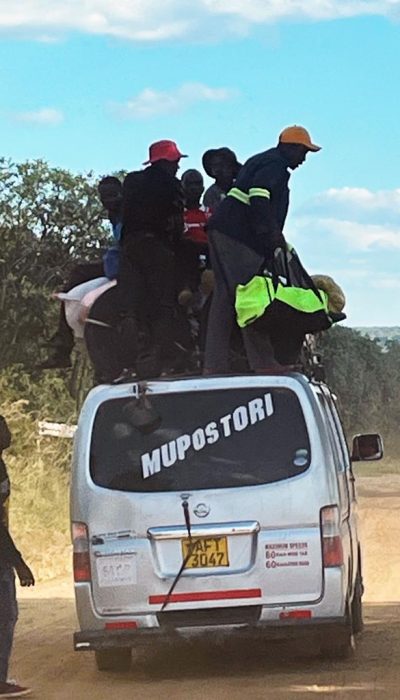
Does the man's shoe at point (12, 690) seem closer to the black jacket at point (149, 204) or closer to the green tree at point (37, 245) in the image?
the black jacket at point (149, 204)

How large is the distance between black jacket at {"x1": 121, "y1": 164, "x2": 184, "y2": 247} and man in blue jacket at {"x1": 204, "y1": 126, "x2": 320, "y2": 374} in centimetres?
41

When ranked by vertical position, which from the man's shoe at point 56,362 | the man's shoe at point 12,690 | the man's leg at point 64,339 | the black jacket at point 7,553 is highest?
the man's leg at point 64,339

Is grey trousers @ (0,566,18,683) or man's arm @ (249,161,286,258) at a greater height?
man's arm @ (249,161,286,258)

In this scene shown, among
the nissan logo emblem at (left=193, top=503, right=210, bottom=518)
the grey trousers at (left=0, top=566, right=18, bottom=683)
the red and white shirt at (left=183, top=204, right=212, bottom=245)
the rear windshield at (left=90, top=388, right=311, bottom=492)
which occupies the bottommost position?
the grey trousers at (left=0, top=566, right=18, bottom=683)

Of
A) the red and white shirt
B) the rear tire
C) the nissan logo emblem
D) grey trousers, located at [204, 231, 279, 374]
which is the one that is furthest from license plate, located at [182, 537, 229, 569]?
the red and white shirt

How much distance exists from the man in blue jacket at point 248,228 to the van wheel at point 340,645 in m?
2.03

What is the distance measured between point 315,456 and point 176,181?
287 cm

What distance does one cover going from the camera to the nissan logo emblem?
11.4 metres

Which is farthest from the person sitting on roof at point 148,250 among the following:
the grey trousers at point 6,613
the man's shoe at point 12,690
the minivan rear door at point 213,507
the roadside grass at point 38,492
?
the roadside grass at point 38,492

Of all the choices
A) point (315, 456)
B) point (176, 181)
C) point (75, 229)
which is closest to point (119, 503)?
point (315, 456)

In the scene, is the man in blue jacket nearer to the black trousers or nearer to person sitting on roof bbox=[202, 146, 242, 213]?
the black trousers

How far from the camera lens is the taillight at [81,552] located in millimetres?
11477

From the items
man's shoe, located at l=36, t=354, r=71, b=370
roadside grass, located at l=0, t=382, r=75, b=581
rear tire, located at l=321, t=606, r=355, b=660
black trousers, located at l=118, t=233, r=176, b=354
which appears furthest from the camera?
roadside grass, located at l=0, t=382, r=75, b=581

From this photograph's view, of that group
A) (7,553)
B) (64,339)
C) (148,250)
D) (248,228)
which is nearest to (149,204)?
(148,250)
